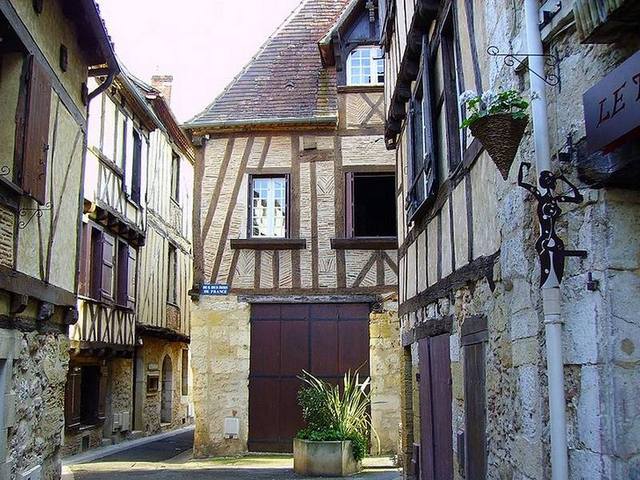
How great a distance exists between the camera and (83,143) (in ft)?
24.7

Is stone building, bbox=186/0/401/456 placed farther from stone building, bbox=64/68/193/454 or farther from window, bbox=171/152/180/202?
window, bbox=171/152/180/202

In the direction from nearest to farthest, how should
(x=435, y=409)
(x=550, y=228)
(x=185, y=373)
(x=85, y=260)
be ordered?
1. (x=550, y=228)
2. (x=435, y=409)
3. (x=85, y=260)
4. (x=185, y=373)

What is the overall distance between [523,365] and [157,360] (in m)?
14.4

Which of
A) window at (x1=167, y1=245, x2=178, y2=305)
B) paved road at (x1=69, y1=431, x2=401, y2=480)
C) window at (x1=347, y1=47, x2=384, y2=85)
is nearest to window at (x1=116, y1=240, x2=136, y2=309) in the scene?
paved road at (x1=69, y1=431, x2=401, y2=480)

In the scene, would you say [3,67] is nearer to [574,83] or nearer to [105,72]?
[105,72]

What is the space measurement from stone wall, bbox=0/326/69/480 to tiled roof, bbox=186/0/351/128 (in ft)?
21.3

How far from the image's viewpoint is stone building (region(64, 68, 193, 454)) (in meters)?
12.5

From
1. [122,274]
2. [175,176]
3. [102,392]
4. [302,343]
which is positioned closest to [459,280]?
[302,343]

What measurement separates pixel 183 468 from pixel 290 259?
359 cm

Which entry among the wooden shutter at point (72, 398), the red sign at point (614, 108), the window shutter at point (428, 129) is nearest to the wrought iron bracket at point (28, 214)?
the window shutter at point (428, 129)

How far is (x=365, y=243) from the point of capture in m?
12.0

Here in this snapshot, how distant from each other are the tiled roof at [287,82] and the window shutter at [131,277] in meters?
3.27

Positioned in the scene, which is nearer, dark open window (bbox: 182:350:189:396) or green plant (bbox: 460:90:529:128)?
green plant (bbox: 460:90:529:128)

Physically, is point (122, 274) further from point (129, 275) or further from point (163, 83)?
point (163, 83)
